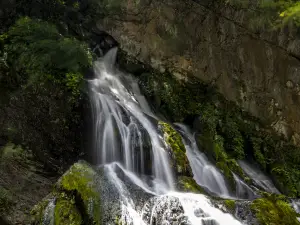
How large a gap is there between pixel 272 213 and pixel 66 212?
137 inches

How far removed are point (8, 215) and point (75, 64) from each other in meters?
4.03

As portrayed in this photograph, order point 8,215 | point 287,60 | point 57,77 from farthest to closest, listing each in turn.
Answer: point 287,60 < point 57,77 < point 8,215

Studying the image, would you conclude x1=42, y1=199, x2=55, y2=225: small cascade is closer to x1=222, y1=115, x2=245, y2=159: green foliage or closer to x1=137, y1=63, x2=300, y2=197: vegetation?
x1=137, y1=63, x2=300, y2=197: vegetation

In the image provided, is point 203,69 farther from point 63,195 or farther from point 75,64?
point 63,195

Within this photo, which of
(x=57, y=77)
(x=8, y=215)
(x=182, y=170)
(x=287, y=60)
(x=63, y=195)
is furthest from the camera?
(x=287, y=60)

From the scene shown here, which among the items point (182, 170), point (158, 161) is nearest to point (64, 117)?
point (158, 161)

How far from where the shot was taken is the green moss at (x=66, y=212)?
555 centimetres

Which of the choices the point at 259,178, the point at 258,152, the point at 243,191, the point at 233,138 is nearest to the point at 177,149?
the point at 243,191

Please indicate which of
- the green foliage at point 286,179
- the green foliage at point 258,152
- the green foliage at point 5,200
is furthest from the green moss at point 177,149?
the green foliage at point 286,179

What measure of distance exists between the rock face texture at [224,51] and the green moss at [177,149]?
463cm

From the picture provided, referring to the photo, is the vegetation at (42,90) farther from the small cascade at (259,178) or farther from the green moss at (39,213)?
the small cascade at (259,178)

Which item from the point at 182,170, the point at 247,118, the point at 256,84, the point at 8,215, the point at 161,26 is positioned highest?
the point at 161,26

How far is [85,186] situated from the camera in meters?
6.05

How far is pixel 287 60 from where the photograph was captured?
12.5 m
